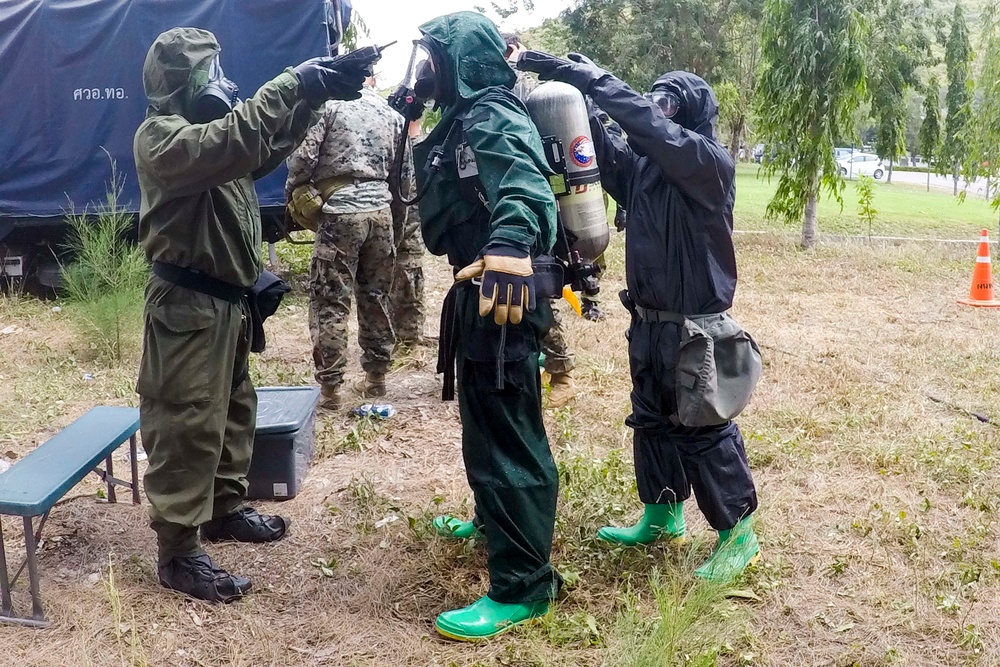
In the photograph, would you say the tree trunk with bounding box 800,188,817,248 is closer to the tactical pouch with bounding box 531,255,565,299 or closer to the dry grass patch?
the dry grass patch

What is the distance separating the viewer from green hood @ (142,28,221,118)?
286 centimetres

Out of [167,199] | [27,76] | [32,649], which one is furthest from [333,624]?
[27,76]

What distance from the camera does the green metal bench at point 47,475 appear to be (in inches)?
110

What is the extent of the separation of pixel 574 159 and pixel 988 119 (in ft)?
33.9

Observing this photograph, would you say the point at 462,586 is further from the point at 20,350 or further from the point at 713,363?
the point at 20,350

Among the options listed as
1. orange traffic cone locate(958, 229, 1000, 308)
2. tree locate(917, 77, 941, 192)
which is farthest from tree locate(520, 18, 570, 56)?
orange traffic cone locate(958, 229, 1000, 308)

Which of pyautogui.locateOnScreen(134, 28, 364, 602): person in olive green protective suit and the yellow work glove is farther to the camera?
pyautogui.locateOnScreen(134, 28, 364, 602): person in olive green protective suit

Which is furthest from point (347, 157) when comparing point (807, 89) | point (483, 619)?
point (807, 89)

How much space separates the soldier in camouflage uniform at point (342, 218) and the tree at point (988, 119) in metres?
9.05

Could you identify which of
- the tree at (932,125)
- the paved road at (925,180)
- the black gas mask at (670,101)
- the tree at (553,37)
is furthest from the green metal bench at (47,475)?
the paved road at (925,180)

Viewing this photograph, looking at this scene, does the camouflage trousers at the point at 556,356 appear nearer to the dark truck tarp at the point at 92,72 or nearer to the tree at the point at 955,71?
the dark truck tarp at the point at 92,72

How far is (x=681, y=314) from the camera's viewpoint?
10.1ft

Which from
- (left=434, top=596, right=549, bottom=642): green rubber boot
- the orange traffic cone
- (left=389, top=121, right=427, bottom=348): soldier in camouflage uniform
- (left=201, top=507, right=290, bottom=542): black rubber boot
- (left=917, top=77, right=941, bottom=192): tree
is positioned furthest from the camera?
(left=917, top=77, right=941, bottom=192): tree

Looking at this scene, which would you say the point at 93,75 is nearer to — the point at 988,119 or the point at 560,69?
the point at 560,69
